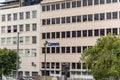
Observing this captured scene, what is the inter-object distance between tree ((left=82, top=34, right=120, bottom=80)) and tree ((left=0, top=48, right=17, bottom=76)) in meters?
35.5

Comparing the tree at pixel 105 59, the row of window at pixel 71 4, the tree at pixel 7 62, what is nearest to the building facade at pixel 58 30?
the row of window at pixel 71 4

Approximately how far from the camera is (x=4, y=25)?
12300 centimetres

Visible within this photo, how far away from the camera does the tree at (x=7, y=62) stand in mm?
100938

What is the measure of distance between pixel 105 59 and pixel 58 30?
42894 mm

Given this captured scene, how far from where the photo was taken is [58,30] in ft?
351

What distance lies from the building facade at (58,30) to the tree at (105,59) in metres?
25.6

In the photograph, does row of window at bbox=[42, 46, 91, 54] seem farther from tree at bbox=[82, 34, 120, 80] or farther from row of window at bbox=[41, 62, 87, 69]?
tree at bbox=[82, 34, 120, 80]

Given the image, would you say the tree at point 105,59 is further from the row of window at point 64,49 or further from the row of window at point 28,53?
the row of window at point 28,53

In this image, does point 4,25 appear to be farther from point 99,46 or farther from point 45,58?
point 99,46

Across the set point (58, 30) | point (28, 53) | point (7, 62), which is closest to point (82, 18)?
point (58, 30)

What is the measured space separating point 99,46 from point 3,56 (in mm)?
38898

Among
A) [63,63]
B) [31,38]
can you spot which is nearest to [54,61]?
[63,63]

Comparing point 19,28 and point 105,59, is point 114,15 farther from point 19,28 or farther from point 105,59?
point 19,28

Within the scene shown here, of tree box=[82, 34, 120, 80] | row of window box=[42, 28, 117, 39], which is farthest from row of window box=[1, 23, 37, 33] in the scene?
tree box=[82, 34, 120, 80]
